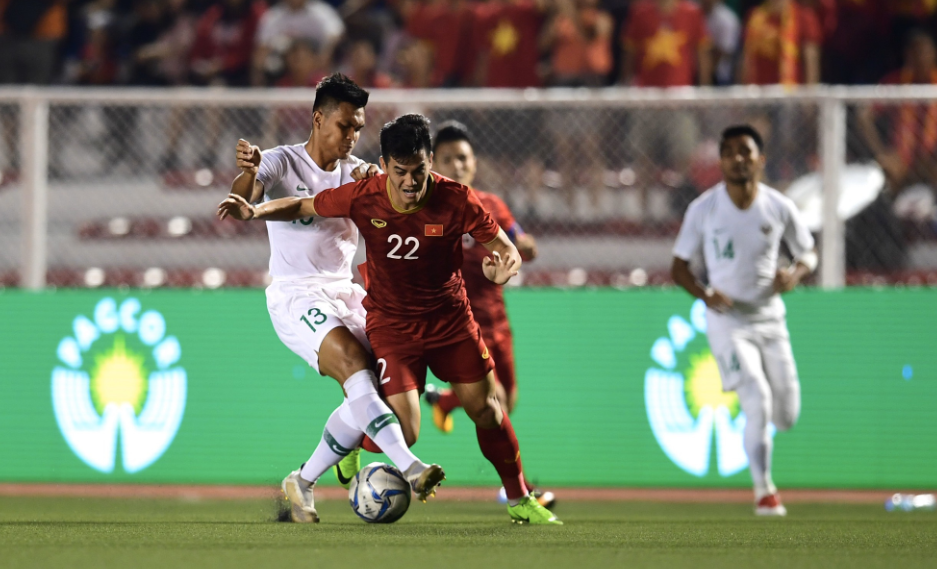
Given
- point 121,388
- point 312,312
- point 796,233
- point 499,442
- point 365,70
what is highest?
point 365,70

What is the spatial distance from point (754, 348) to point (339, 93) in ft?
12.2

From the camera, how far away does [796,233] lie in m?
9.47

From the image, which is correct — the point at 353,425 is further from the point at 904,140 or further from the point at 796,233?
the point at 904,140

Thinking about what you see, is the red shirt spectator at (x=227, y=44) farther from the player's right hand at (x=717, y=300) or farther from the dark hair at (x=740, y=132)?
the player's right hand at (x=717, y=300)

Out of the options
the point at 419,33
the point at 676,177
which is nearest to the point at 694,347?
the point at 676,177

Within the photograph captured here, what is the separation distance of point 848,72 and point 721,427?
15.1ft

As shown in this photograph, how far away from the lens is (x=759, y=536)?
6863mm

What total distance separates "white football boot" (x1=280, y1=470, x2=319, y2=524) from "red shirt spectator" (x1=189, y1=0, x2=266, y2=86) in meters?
7.19

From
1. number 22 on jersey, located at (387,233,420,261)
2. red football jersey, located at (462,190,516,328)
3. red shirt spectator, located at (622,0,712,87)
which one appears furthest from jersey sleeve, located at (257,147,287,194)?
red shirt spectator, located at (622,0,712,87)

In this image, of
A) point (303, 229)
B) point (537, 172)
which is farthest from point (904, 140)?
point (303, 229)

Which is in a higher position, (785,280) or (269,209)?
(269,209)

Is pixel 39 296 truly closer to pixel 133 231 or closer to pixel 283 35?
pixel 133 231

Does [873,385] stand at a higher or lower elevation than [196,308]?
lower

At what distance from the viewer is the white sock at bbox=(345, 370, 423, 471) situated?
22.0 ft
